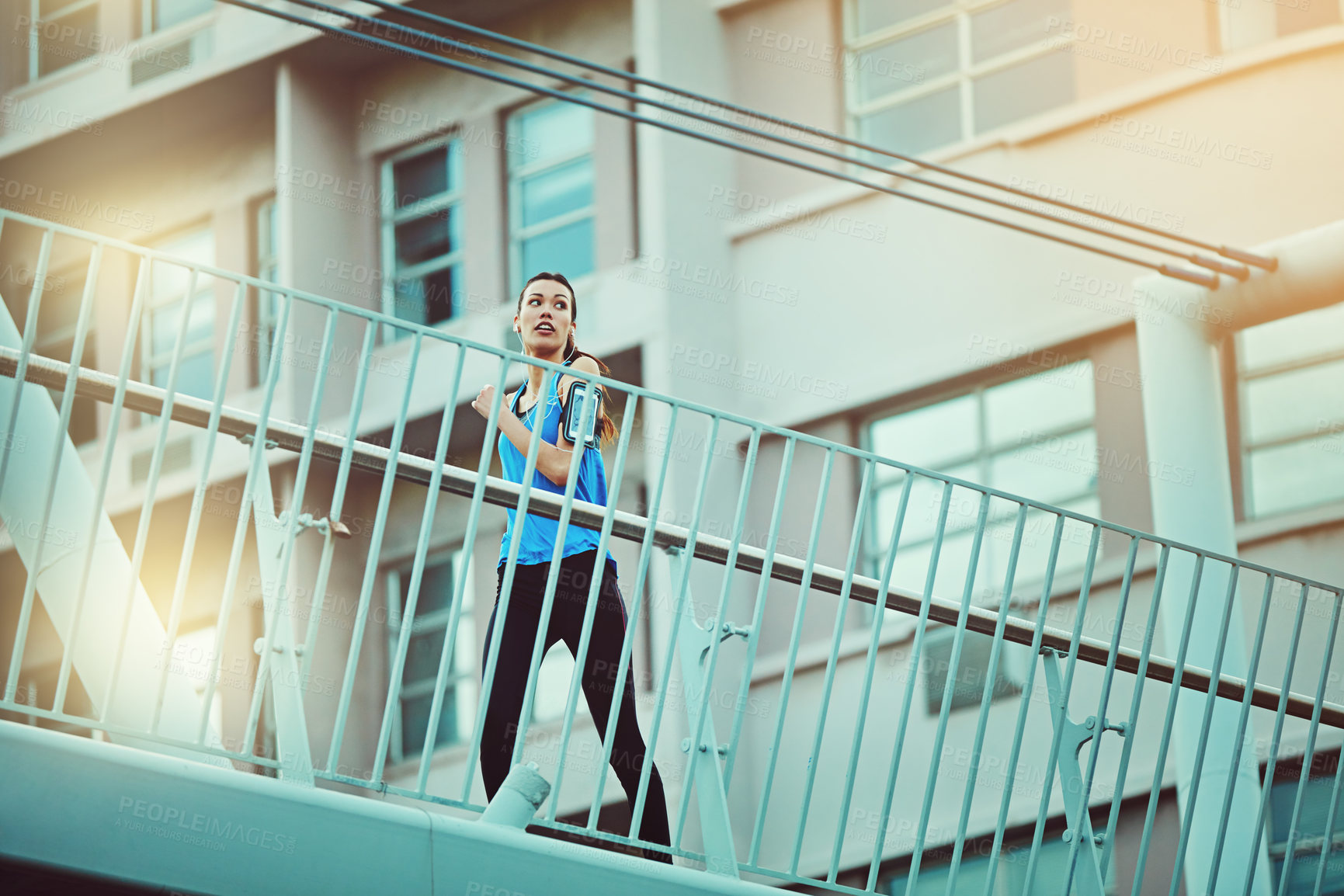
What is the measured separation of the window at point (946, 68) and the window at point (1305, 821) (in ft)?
14.7

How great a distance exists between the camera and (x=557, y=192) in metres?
13.7

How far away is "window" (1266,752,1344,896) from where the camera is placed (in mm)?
8680

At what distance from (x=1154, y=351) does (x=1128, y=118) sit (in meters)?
3.65

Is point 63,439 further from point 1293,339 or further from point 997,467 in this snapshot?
point 997,467

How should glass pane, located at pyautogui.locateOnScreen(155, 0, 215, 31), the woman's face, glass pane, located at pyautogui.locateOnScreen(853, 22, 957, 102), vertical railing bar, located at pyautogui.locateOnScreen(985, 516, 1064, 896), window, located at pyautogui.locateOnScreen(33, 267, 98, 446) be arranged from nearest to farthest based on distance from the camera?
1. vertical railing bar, located at pyautogui.locateOnScreen(985, 516, 1064, 896)
2. the woman's face
3. glass pane, located at pyautogui.locateOnScreen(853, 22, 957, 102)
4. glass pane, located at pyautogui.locateOnScreen(155, 0, 215, 31)
5. window, located at pyautogui.locateOnScreen(33, 267, 98, 446)

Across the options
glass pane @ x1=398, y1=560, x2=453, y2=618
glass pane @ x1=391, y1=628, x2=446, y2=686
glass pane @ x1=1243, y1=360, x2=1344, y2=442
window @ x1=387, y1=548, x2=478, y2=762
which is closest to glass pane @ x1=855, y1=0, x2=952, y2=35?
glass pane @ x1=1243, y1=360, x2=1344, y2=442

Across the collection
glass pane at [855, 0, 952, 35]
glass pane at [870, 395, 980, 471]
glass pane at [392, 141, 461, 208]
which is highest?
glass pane at [855, 0, 952, 35]

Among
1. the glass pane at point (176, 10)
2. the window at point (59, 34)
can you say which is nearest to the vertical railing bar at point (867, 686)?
the glass pane at point (176, 10)

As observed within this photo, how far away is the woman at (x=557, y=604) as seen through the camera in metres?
4.35

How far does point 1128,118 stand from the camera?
10844 mm

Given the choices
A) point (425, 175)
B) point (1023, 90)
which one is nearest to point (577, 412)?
point (1023, 90)

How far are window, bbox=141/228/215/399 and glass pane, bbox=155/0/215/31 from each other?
6.57ft

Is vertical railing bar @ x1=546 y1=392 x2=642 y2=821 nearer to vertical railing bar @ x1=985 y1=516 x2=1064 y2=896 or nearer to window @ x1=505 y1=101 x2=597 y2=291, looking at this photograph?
vertical railing bar @ x1=985 y1=516 x2=1064 y2=896

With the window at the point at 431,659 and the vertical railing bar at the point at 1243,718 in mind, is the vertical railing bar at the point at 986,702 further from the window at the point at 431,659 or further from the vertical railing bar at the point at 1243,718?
the window at the point at 431,659
